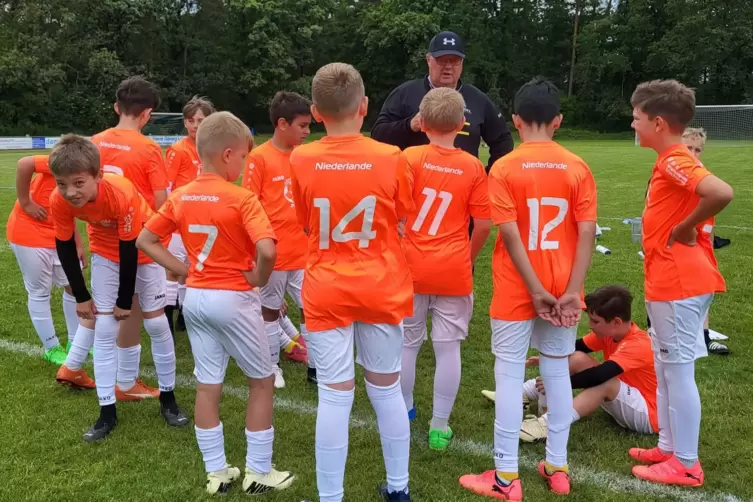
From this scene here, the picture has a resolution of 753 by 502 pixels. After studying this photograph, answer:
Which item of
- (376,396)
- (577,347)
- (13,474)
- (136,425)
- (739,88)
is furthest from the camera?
(739,88)

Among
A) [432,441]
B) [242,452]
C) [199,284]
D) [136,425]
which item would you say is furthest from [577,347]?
[136,425]

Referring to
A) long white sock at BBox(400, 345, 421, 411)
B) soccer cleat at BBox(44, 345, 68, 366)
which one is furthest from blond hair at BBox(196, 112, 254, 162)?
soccer cleat at BBox(44, 345, 68, 366)

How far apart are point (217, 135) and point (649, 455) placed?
10.00 feet

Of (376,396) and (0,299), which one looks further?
(0,299)

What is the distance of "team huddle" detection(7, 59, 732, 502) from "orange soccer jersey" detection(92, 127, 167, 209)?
2.97ft

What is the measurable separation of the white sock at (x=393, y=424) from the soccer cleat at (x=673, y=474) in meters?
1.44

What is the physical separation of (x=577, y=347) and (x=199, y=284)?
8.84 ft

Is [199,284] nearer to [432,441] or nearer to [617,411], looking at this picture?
[432,441]

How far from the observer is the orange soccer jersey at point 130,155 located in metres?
4.50

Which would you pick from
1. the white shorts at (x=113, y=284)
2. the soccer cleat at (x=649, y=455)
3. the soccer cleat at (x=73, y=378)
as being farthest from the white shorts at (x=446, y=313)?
the soccer cleat at (x=73, y=378)

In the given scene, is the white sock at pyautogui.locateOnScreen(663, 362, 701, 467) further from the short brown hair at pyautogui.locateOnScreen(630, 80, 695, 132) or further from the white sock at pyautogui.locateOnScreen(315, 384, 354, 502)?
the white sock at pyautogui.locateOnScreen(315, 384, 354, 502)

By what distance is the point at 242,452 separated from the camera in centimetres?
362

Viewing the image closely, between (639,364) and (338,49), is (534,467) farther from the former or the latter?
(338,49)

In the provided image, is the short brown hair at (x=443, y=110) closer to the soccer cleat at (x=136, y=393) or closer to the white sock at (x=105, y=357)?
the white sock at (x=105, y=357)
